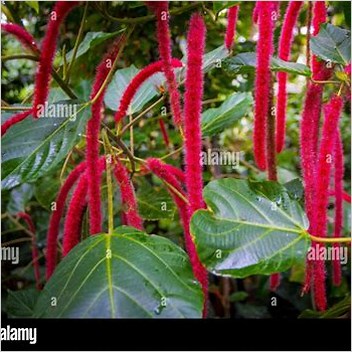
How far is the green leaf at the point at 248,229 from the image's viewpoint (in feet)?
2.14

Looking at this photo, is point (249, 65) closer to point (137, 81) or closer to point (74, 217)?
point (137, 81)

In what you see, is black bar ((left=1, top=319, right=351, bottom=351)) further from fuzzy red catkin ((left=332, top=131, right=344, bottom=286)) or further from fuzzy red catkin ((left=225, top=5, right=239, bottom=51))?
fuzzy red catkin ((left=225, top=5, right=239, bottom=51))

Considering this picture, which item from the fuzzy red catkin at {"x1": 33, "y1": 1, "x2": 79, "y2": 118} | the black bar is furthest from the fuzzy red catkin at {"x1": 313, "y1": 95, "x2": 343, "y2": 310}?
the fuzzy red catkin at {"x1": 33, "y1": 1, "x2": 79, "y2": 118}

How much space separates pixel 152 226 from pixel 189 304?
1074 mm

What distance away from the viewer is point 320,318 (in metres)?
0.86

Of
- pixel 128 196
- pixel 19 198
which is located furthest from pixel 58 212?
pixel 19 198

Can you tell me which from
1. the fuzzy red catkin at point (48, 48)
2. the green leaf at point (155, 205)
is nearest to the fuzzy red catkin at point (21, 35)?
the fuzzy red catkin at point (48, 48)

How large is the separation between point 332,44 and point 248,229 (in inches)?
12.5

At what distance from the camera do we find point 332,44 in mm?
818

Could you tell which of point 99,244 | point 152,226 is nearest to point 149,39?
point 152,226

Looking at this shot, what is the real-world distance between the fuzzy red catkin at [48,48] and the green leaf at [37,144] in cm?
7

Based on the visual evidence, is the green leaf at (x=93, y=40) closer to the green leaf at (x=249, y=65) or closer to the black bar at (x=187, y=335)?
the green leaf at (x=249, y=65)

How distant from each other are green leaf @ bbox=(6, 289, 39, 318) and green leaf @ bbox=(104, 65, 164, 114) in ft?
1.40

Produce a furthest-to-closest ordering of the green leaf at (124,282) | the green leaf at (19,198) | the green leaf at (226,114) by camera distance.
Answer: the green leaf at (19,198), the green leaf at (226,114), the green leaf at (124,282)
